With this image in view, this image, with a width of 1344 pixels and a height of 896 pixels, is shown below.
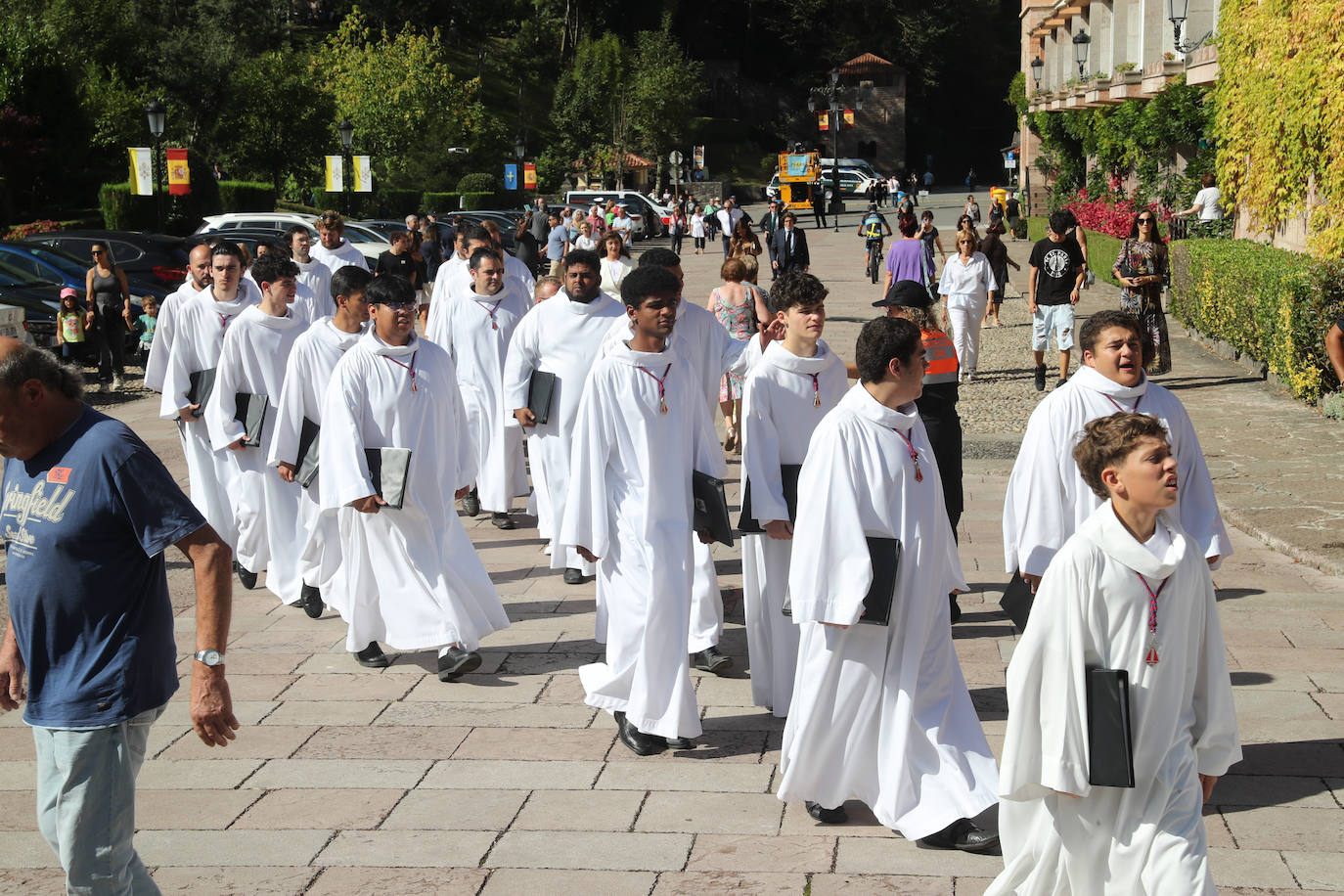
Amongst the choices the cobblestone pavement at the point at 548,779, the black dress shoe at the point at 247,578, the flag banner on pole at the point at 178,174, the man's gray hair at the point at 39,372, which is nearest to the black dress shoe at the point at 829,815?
the cobblestone pavement at the point at 548,779

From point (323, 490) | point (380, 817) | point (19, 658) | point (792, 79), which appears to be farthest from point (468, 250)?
point (792, 79)

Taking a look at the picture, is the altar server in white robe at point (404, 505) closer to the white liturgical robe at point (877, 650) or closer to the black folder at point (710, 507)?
the black folder at point (710, 507)

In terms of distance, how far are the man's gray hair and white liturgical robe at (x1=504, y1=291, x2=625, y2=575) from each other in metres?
5.07

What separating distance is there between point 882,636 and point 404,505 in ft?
9.34

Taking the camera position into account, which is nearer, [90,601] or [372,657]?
[90,601]

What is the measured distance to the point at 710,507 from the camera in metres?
6.12

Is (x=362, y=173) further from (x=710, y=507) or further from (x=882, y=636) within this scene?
(x=882, y=636)

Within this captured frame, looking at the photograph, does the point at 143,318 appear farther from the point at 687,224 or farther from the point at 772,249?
the point at 687,224

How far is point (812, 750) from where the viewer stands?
5.04 metres

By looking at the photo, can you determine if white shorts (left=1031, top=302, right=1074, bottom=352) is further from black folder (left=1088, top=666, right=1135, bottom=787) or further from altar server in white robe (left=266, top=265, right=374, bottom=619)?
black folder (left=1088, top=666, right=1135, bottom=787)

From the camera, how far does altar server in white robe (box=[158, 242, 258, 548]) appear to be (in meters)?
9.04

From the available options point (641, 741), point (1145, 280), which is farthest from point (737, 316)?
point (641, 741)

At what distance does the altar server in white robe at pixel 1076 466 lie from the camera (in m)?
5.30

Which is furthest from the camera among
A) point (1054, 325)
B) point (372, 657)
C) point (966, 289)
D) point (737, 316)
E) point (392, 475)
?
point (966, 289)
